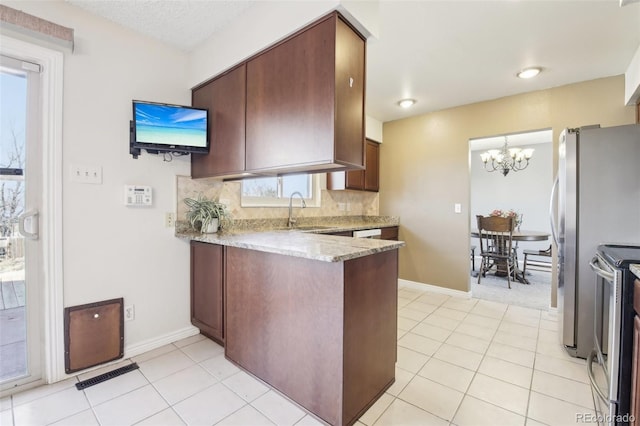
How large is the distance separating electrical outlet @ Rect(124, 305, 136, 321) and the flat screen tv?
120 centimetres

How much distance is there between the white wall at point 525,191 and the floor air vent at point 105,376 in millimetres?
5870

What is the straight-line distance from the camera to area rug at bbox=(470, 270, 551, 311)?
11.6 ft

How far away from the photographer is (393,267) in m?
1.82

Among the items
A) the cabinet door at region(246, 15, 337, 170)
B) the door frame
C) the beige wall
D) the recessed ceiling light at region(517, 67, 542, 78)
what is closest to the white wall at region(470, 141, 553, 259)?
the beige wall

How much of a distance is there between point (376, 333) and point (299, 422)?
61 centimetres

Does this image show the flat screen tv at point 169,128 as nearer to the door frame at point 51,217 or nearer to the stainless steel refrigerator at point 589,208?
the door frame at point 51,217

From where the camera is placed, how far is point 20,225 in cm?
174

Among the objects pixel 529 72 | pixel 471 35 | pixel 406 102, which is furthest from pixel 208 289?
pixel 529 72

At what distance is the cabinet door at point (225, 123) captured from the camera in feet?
6.82

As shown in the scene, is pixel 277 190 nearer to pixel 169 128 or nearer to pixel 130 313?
pixel 169 128

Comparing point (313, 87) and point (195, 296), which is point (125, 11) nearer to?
point (313, 87)

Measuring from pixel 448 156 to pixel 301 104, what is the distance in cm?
279

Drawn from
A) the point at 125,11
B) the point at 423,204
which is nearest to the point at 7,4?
the point at 125,11

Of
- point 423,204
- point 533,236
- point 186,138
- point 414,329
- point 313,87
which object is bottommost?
point 414,329
